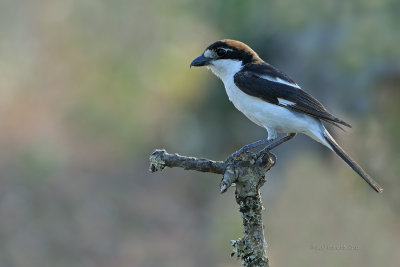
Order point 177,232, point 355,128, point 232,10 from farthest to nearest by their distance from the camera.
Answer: point 232,10 < point 177,232 < point 355,128

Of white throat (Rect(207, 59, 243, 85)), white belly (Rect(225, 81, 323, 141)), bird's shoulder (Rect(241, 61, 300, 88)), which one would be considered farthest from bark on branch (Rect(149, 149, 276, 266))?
white throat (Rect(207, 59, 243, 85))

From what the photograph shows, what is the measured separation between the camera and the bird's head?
14.4ft

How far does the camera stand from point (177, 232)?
802 centimetres

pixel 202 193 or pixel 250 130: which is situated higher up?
pixel 250 130

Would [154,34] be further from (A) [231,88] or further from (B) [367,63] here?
(A) [231,88]

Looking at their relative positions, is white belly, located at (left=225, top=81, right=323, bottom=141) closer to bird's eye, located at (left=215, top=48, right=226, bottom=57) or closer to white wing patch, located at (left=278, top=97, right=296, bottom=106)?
white wing patch, located at (left=278, top=97, right=296, bottom=106)

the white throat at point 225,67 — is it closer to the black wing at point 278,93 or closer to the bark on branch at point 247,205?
the black wing at point 278,93

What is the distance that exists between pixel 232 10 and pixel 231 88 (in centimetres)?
459

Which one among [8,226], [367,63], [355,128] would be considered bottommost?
[8,226]

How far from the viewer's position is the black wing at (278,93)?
401cm

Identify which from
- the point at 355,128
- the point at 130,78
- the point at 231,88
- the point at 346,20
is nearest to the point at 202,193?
the point at 130,78

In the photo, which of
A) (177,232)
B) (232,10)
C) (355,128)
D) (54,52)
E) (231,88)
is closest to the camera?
(231,88)

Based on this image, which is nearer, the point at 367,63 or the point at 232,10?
the point at 367,63

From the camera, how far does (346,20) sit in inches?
292
